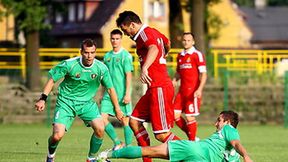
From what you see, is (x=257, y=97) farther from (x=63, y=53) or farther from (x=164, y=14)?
(x=164, y=14)

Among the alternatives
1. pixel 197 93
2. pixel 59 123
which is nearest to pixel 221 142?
pixel 59 123

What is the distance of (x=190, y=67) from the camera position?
21062mm

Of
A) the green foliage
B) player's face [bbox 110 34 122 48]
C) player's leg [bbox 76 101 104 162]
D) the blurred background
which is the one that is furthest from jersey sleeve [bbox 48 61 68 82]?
the green foliage

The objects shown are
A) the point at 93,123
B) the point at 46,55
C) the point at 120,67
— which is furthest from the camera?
the point at 46,55

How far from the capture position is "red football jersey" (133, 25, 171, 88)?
14.2m

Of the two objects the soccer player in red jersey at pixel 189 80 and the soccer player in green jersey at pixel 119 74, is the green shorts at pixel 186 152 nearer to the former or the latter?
the soccer player in green jersey at pixel 119 74

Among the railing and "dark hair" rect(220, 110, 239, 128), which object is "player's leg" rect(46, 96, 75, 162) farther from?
the railing

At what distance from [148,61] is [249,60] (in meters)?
28.7

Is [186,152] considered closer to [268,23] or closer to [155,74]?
[155,74]

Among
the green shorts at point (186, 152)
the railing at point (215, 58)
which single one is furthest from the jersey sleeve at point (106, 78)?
the railing at point (215, 58)

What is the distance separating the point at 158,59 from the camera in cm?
1443

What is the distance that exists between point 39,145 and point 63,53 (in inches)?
761

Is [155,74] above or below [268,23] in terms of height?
below

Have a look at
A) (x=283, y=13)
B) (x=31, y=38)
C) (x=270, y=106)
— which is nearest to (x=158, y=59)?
(x=270, y=106)
